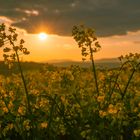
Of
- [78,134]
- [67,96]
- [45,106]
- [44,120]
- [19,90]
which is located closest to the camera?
[78,134]

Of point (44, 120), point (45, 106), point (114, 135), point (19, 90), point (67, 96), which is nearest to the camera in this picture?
point (114, 135)

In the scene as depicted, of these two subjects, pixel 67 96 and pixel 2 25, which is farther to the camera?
pixel 67 96

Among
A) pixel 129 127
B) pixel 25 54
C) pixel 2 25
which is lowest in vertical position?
pixel 129 127

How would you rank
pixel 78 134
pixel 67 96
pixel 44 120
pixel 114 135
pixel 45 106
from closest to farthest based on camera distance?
pixel 114 135 → pixel 78 134 → pixel 44 120 → pixel 45 106 → pixel 67 96

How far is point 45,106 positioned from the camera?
921 cm

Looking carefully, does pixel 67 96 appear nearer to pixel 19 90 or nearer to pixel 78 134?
pixel 78 134

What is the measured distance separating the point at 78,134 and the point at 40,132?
0.71 meters

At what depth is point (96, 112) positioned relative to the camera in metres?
8.69

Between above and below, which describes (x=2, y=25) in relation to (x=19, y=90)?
above

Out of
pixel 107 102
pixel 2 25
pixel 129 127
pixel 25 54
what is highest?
pixel 2 25

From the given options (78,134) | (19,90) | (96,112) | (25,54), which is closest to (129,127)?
(96,112)

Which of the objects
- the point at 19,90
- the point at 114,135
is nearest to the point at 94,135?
the point at 114,135

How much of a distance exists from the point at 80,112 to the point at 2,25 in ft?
8.39

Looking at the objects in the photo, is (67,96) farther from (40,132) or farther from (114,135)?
(114,135)
